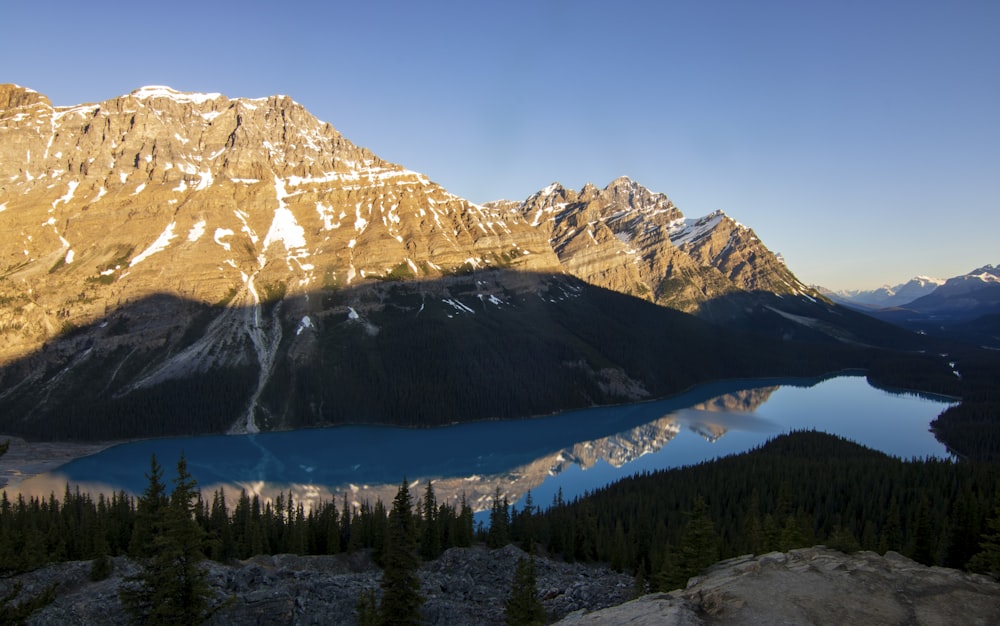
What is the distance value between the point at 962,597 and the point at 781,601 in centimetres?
481

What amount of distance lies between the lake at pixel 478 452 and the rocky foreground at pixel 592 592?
52.5 metres

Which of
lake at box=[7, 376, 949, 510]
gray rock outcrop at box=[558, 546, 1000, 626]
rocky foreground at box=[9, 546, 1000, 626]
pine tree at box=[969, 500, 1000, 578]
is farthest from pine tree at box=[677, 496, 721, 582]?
lake at box=[7, 376, 949, 510]

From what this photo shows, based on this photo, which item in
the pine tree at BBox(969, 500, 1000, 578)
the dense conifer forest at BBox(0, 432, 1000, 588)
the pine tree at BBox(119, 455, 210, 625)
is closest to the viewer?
the pine tree at BBox(119, 455, 210, 625)

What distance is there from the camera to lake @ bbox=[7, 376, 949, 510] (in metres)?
109

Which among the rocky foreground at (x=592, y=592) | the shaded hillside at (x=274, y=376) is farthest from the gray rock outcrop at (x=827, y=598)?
the shaded hillside at (x=274, y=376)

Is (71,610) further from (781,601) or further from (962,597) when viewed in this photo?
(962,597)

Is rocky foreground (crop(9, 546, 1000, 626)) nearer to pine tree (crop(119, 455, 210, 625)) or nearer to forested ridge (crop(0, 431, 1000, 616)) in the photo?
pine tree (crop(119, 455, 210, 625))

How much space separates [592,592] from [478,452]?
9633cm

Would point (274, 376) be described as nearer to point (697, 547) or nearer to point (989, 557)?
point (697, 547)

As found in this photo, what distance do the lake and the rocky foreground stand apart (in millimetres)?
52465

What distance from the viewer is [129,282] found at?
184625 millimetres

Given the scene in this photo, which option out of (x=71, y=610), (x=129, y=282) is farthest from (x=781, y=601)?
(x=129, y=282)

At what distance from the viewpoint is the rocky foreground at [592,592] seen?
16422 mm

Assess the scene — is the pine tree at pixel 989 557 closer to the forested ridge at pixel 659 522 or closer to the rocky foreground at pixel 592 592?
the forested ridge at pixel 659 522
